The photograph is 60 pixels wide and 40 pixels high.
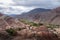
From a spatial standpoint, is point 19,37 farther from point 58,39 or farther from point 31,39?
point 58,39

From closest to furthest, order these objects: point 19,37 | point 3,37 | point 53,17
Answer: point 3,37 → point 19,37 → point 53,17

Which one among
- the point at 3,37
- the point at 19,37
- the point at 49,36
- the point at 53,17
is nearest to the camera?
the point at 3,37

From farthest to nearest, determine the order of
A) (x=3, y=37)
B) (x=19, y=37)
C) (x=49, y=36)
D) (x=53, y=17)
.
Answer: (x=53, y=17) < (x=49, y=36) < (x=19, y=37) < (x=3, y=37)

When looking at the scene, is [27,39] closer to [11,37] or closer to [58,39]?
[11,37]

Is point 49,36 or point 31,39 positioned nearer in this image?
point 31,39

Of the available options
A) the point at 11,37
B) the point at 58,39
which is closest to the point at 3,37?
the point at 11,37

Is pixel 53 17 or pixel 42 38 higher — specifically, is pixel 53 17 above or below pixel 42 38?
below

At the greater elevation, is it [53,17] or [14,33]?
[14,33]

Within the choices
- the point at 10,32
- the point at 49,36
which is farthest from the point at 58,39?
the point at 10,32

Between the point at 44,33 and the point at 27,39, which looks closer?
the point at 27,39
